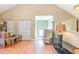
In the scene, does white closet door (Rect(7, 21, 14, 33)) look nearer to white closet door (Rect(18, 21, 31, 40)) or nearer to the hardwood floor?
white closet door (Rect(18, 21, 31, 40))

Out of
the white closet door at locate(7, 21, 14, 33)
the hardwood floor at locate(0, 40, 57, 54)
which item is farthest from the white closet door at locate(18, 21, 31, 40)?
the hardwood floor at locate(0, 40, 57, 54)

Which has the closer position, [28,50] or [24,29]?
[28,50]

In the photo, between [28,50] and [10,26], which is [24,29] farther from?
[28,50]

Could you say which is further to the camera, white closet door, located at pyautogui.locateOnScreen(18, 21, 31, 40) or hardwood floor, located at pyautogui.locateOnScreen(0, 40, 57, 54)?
white closet door, located at pyautogui.locateOnScreen(18, 21, 31, 40)

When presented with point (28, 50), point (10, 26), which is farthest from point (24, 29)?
point (28, 50)

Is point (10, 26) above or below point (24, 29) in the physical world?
above

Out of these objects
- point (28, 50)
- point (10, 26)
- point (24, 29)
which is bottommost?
point (28, 50)

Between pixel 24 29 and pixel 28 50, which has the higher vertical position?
pixel 24 29

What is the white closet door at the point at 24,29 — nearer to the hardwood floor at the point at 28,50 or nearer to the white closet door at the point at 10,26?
the white closet door at the point at 10,26

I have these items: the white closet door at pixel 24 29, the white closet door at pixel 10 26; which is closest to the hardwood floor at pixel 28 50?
the white closet door at pixel 24 29

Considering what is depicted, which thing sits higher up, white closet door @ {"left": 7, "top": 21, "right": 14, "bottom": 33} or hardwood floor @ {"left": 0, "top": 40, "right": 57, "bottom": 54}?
white closet door @ {"left": 7, "top": 21, "right": 14, "bottom": 33}
